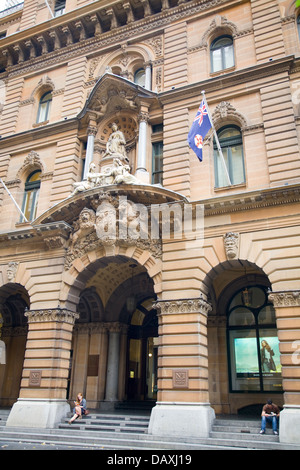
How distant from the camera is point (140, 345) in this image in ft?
72.3

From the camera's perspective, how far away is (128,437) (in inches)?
524

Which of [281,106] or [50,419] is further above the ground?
[281,106]

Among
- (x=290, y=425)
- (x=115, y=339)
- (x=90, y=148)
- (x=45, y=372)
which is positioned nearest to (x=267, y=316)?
(x=290, y=425)

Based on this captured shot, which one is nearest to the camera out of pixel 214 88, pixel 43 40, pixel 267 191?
pixel 267 191

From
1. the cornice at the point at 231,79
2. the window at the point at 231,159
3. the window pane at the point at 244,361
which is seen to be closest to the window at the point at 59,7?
the cornice at the point at 231,79

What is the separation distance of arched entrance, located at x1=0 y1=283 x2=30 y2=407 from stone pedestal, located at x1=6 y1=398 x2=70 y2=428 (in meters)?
6.69

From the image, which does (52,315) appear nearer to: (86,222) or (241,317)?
(86,222)

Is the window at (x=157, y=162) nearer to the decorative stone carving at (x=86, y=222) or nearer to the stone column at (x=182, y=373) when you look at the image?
the decorative stone carving at (x=86, y=222)

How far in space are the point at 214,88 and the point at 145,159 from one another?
15.9ft

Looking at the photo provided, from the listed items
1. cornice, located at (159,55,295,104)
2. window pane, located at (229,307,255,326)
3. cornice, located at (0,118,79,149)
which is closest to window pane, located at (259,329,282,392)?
window pane, located at (229,307,255,326)

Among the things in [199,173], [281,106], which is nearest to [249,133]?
[281,106]
